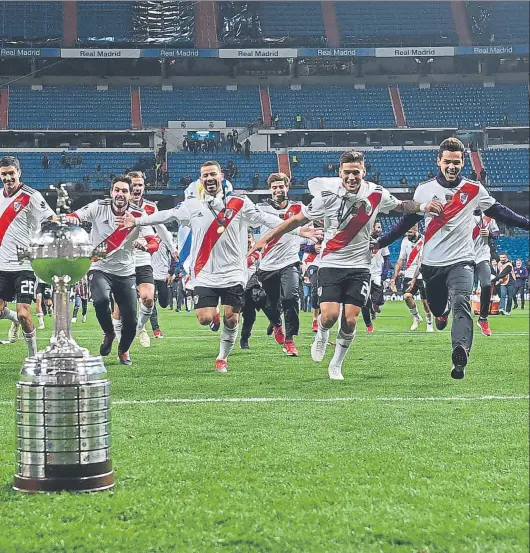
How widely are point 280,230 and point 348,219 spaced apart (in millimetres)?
935

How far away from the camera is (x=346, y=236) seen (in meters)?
6.60

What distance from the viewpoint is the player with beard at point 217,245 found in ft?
23.4

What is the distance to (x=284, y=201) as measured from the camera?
880 centimetres

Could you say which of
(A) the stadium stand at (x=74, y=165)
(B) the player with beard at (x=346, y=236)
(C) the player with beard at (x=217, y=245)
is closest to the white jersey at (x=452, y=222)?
(B) the player with beard at (x=346, y=236)

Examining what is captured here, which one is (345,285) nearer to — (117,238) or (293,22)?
(117,238)

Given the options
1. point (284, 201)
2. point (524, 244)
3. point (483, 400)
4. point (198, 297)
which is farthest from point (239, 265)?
point (524, 244)

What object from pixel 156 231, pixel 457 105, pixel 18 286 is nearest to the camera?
pixel 18 286

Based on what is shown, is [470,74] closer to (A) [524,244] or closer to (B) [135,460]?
(A) [524,244]

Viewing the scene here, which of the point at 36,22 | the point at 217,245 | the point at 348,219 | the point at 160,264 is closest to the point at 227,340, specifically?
the point at 217,245

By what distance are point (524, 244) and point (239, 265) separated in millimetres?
25429

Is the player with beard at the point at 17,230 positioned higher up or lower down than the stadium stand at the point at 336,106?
lower down

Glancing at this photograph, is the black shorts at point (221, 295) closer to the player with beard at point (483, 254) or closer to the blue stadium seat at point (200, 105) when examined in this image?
the player with beard at point (483, 254)

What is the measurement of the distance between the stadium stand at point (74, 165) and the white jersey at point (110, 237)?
56.5 feet

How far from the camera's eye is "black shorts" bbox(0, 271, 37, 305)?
7047 mm
